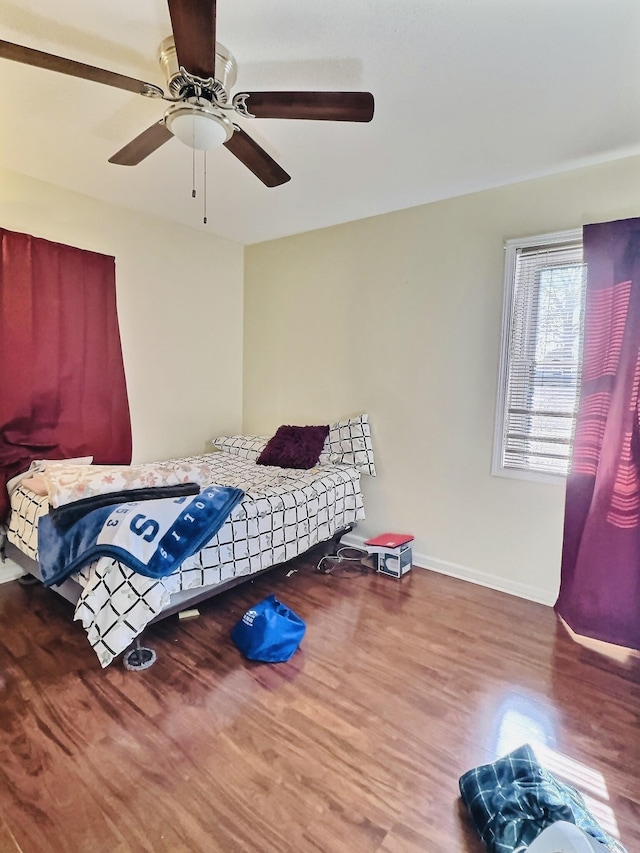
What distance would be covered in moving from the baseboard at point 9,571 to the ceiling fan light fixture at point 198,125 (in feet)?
8.74

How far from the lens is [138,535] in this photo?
1.97 metres

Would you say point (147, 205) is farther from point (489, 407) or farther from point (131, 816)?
point (131, 816)

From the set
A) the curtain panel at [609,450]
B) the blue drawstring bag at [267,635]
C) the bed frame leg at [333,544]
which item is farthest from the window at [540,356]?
the blue drawstring bag at [267,635]

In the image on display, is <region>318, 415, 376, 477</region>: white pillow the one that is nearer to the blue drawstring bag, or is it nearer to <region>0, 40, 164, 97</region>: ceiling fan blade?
the blue drawstring bag

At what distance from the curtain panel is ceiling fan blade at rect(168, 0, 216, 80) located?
198 centimetres

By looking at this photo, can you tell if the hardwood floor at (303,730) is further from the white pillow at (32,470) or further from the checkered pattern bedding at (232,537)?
the white pillow at (32,470)

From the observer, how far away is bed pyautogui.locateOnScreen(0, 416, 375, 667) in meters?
1.92

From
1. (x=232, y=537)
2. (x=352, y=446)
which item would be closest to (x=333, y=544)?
(x=352, y=446)

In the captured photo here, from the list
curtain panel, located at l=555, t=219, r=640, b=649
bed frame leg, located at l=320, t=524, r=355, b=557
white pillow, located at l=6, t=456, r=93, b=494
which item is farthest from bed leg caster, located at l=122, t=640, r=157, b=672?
curtain panel, located at l=555, t=219, r=640, b=649

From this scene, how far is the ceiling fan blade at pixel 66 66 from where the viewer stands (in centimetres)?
134

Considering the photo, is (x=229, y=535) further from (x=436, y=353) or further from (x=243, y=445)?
(x=436, y=353)

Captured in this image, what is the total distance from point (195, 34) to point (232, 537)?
1.98m

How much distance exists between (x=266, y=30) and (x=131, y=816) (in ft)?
8.57

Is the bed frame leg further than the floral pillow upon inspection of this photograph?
Yes
